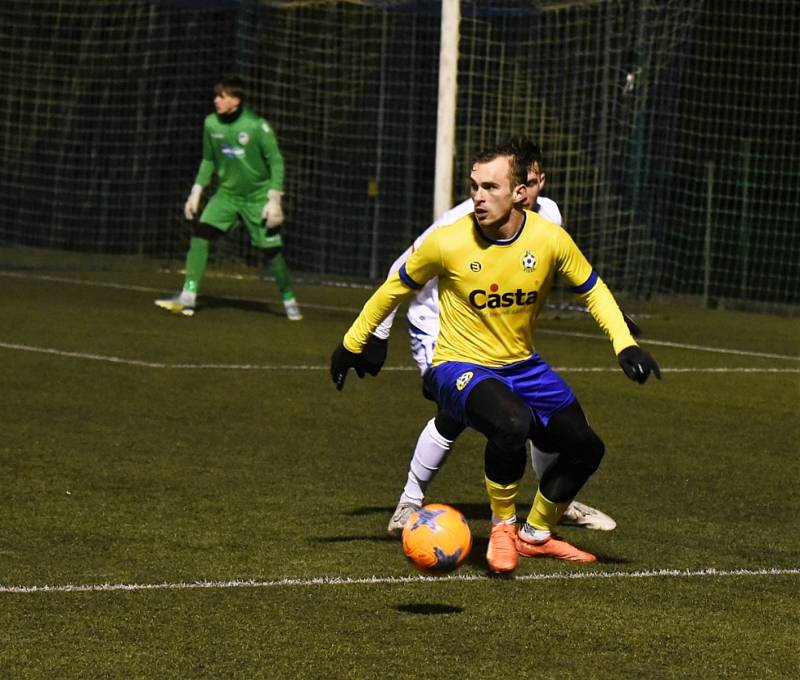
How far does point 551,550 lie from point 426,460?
75cm

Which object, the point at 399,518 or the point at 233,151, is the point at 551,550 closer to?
the point at 399,518

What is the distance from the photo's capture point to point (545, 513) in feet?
23.9

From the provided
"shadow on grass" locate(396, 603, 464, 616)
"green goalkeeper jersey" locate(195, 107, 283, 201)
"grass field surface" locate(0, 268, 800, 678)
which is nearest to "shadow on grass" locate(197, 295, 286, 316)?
"green goalkeeper jersey" locate(195, 107, 283, 201)

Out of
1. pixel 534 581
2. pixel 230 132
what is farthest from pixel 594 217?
pixel 534 581

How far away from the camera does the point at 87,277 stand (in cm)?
2219

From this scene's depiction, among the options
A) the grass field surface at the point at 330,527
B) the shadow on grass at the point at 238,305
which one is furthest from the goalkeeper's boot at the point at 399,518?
the shadow on grass at the point at 238,305

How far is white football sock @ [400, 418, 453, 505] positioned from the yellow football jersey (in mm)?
528

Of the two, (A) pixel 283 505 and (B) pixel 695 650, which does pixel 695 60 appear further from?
(B) pixel 695 650

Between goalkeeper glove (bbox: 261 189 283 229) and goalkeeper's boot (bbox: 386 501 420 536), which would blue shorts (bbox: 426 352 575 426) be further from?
goalkeeper glove (bbox: 261 189 283 229)

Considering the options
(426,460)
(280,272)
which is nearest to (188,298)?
(280,272)

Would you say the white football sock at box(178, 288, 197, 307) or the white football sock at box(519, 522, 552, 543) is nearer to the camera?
the white football sock at box(519, 522, 552, 543)

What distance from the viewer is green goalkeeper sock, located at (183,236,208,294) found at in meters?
17.2

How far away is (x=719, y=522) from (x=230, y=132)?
388 inches


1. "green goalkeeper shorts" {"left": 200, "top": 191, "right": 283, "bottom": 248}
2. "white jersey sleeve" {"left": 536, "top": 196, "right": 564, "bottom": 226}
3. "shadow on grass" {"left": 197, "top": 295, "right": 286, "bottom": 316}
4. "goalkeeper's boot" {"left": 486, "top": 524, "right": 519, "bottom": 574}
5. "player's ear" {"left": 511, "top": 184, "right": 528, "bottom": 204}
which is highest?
"player's ear" {"left": 511, "top": 184, "right": 528, "bottom": 204}
